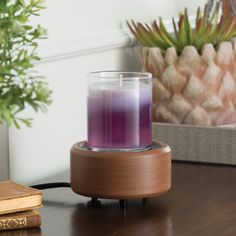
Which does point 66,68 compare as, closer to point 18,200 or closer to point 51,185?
point 51,185

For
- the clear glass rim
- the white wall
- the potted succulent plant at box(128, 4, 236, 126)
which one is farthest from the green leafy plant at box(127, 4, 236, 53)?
the clear glass rim

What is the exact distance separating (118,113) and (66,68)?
0.39 meters

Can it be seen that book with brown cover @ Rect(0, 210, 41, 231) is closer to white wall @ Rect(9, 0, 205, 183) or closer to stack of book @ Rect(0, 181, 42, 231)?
stack of book @ Rect(0, 181, 42, 231)

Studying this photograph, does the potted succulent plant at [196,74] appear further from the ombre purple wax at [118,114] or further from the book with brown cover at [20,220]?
the book with brown cover at [20,220]

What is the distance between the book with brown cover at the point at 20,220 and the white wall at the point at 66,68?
347mm

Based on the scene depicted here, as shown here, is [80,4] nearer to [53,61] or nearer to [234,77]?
[53,61]

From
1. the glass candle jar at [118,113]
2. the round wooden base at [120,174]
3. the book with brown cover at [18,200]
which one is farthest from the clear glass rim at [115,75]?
the book with brown cover at [18,200]

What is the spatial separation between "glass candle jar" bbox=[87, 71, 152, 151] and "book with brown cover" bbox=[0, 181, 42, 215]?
0.50 ft

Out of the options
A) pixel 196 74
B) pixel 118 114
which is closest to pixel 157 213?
pixel 118 114

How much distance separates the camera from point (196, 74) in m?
1.54

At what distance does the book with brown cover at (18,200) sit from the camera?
1.08 meters

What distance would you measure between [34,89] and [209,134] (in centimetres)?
85

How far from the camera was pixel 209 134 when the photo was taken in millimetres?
1533

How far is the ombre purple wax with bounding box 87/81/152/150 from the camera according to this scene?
1.20 meters
